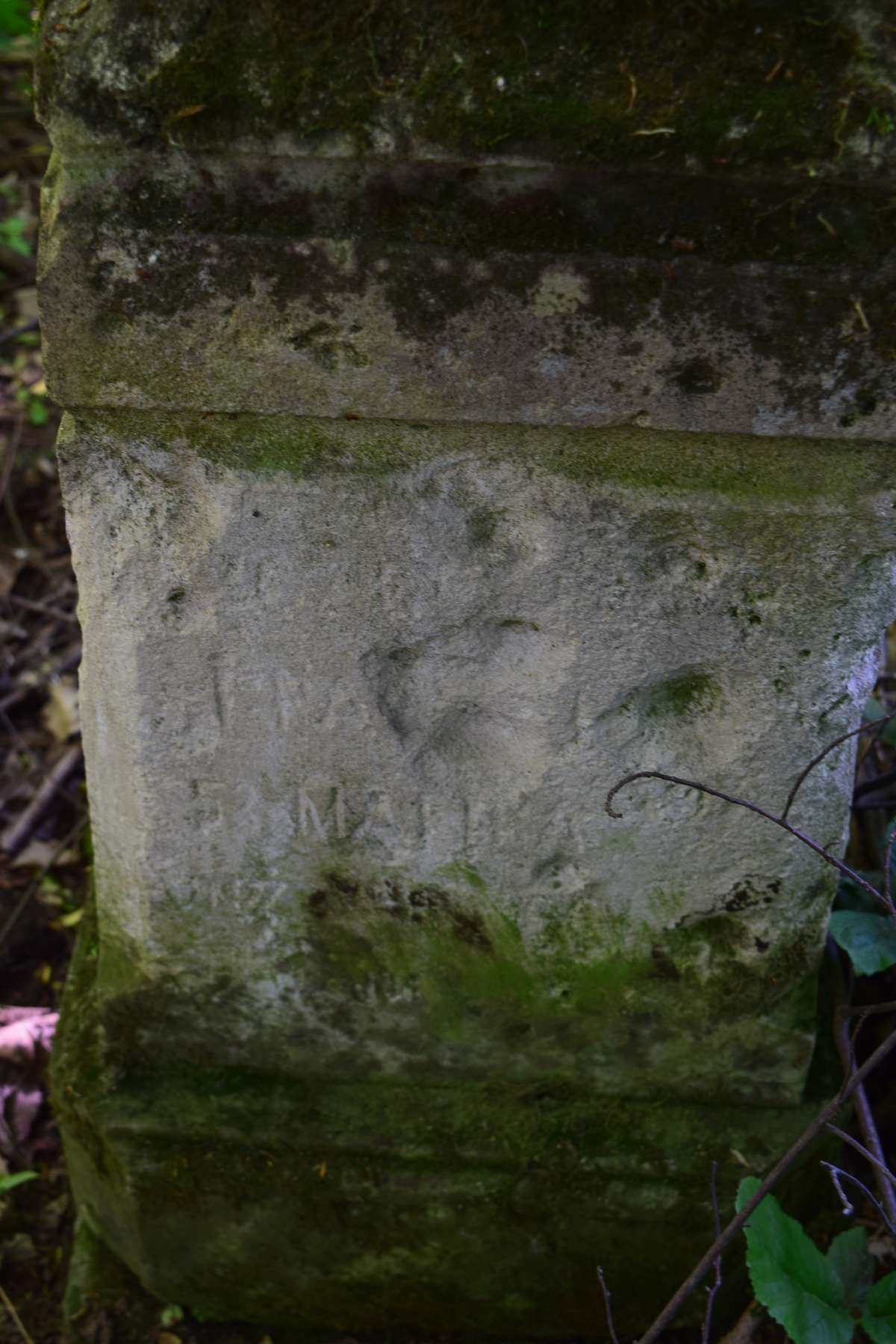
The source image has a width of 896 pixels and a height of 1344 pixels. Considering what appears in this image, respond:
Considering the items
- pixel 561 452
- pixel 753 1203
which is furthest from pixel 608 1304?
pixel 561 452

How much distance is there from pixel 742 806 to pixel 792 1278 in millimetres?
558

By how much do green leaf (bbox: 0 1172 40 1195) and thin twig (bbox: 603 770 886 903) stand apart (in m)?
1.28

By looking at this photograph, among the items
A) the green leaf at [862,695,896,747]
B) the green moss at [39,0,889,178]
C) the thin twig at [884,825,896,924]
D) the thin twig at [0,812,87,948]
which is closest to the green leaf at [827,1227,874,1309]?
the thin twig at [884,825,896,924]

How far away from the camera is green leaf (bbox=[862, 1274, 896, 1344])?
140 centimetres

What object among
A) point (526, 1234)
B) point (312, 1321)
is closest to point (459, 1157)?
point (526, 1234)

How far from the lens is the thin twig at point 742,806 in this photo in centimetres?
135

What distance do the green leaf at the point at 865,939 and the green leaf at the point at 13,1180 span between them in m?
1.40

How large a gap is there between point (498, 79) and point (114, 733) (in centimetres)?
86

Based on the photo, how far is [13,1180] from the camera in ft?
6.54

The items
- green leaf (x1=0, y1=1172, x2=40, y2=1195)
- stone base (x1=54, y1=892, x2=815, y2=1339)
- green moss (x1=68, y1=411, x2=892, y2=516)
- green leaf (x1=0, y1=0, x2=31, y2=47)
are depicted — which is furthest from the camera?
green leaf (x1=0, y1=0, x2=31, y2=47)

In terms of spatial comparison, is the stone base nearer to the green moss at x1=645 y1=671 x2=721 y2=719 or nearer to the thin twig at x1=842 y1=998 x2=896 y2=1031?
the thin twig at x1=842 y1=998 x2=896 y2=1031

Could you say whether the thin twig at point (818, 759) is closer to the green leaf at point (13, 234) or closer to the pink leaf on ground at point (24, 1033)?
the pink leaf on ground at point (24, 1033)

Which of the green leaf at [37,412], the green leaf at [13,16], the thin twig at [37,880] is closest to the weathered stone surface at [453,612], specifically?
the thin twig at [37,880]

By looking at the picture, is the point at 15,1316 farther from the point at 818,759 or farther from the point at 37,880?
the point at 818,759
